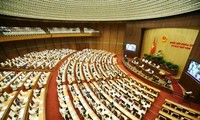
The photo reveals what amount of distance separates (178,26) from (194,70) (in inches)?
166

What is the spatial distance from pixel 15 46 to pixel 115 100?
14028 millimetres

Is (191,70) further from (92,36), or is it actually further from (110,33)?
(92,36)

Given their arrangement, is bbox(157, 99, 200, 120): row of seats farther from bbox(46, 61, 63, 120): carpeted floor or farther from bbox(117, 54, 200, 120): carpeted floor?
bbox(46, 61, 63, 120): carpeted floor

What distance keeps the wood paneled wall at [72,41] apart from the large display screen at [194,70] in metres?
12.2

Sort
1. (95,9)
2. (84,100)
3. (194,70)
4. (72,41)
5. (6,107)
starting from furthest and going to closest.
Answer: (72,41)
(95,9)
(194,70)
(84,100)
(6,107)

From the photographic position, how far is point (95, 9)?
16375 mm

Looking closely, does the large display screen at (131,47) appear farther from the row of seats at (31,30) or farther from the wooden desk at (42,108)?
the wooden desk at (42,108)

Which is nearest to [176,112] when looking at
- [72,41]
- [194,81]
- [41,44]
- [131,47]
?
[194,81]

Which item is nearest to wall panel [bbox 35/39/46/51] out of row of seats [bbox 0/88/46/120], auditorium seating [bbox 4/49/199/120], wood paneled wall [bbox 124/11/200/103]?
auditorium seating [bbox 4/49/199/120]

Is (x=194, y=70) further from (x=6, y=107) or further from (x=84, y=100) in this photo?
(x=6, y=107)

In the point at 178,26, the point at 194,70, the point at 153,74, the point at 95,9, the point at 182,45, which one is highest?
the point at 95,9

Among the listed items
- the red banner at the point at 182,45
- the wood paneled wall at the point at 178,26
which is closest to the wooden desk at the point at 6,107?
the wood paneled wall at the point at 178,26

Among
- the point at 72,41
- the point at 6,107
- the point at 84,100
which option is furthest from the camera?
the point at 72,41

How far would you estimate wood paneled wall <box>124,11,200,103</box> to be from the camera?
8523mm
